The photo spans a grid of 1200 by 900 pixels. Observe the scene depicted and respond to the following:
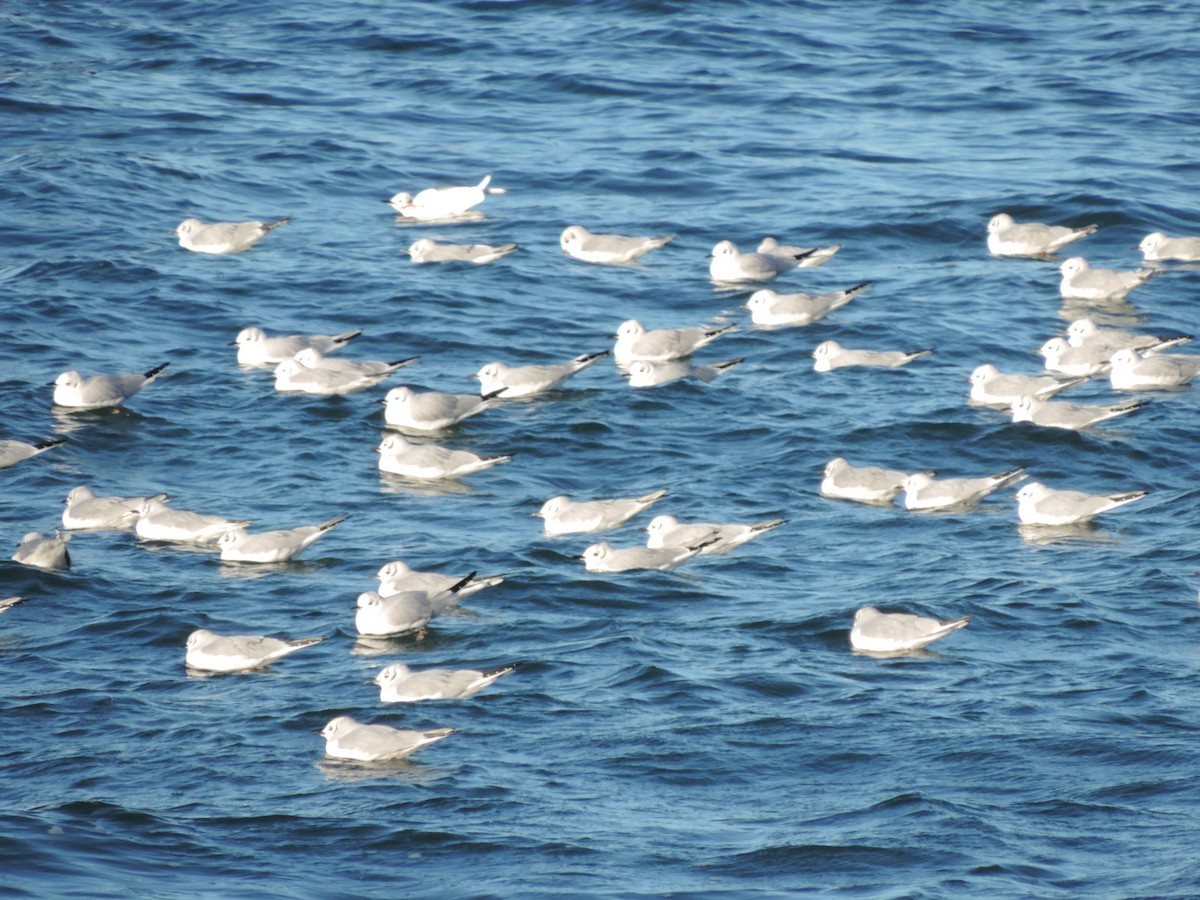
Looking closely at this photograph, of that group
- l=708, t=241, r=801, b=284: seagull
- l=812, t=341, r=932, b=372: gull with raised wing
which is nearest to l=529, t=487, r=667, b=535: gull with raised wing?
l=812, t=341, r=932, b=372: gull with raised wing

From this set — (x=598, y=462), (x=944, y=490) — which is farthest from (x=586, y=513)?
(x=944, y=490)

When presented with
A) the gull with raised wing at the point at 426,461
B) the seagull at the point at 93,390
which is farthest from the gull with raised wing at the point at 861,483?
the seagull at the point at 93,390

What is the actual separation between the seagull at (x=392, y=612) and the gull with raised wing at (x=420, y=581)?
106mm

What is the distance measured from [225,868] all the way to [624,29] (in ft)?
81.1

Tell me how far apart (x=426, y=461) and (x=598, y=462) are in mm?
1576

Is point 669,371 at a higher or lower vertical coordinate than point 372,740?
lower

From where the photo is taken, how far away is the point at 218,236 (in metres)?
22.5

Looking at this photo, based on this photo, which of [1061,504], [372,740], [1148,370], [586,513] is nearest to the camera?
[372,740]

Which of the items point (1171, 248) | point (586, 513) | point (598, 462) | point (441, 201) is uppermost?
point (441, 201)

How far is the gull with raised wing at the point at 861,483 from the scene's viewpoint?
1605 centimetres

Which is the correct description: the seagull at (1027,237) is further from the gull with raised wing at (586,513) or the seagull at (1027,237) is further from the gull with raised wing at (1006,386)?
the gull with raised wing at (586,513)

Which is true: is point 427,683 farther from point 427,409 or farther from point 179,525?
point 427,409

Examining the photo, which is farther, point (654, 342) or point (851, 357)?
point (851, 357)

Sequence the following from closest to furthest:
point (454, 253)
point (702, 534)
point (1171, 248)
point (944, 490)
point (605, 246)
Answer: point (702, 534) → point (944, 490) → point (1171, 248) → point (605, 246) → point (454, 253)
